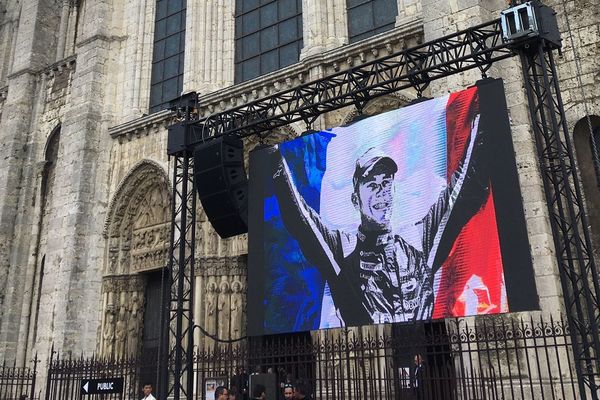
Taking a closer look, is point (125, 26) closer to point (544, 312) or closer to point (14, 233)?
point (14, 233)

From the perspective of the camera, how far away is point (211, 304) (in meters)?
13.6

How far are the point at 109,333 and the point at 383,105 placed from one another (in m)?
8.58

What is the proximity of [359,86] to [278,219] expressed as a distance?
2.93 metres

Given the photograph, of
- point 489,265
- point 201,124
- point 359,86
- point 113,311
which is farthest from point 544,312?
point 113,311

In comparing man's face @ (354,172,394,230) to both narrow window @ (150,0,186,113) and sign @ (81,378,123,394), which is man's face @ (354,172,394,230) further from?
narrow window @ (150,0,186,113)

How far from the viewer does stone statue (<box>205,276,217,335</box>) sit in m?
13.4

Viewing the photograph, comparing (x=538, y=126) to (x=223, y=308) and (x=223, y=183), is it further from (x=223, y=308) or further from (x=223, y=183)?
(x=223, y=308)

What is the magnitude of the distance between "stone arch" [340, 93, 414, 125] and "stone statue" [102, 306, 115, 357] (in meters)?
7.54

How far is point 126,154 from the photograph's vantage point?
651 inches

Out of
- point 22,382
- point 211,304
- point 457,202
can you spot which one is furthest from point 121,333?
point 457,202

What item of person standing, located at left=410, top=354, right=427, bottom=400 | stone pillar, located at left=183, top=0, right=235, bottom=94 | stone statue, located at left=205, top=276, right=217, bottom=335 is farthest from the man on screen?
stone pillar, located at left=183, top=0, right=235, bottom=94

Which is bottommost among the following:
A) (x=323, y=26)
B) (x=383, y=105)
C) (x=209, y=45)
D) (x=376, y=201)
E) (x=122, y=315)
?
(x=122, y=315)

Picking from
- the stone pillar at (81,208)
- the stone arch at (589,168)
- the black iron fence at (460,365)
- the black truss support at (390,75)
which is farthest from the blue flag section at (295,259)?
the stone pillar at (81,208)

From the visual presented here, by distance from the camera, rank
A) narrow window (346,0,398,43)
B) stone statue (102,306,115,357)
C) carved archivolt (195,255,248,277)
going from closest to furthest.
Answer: narrow window (346,0,398,43) → carved archivolt (195,255,248,277) → stone statue (102,306,115,357)
